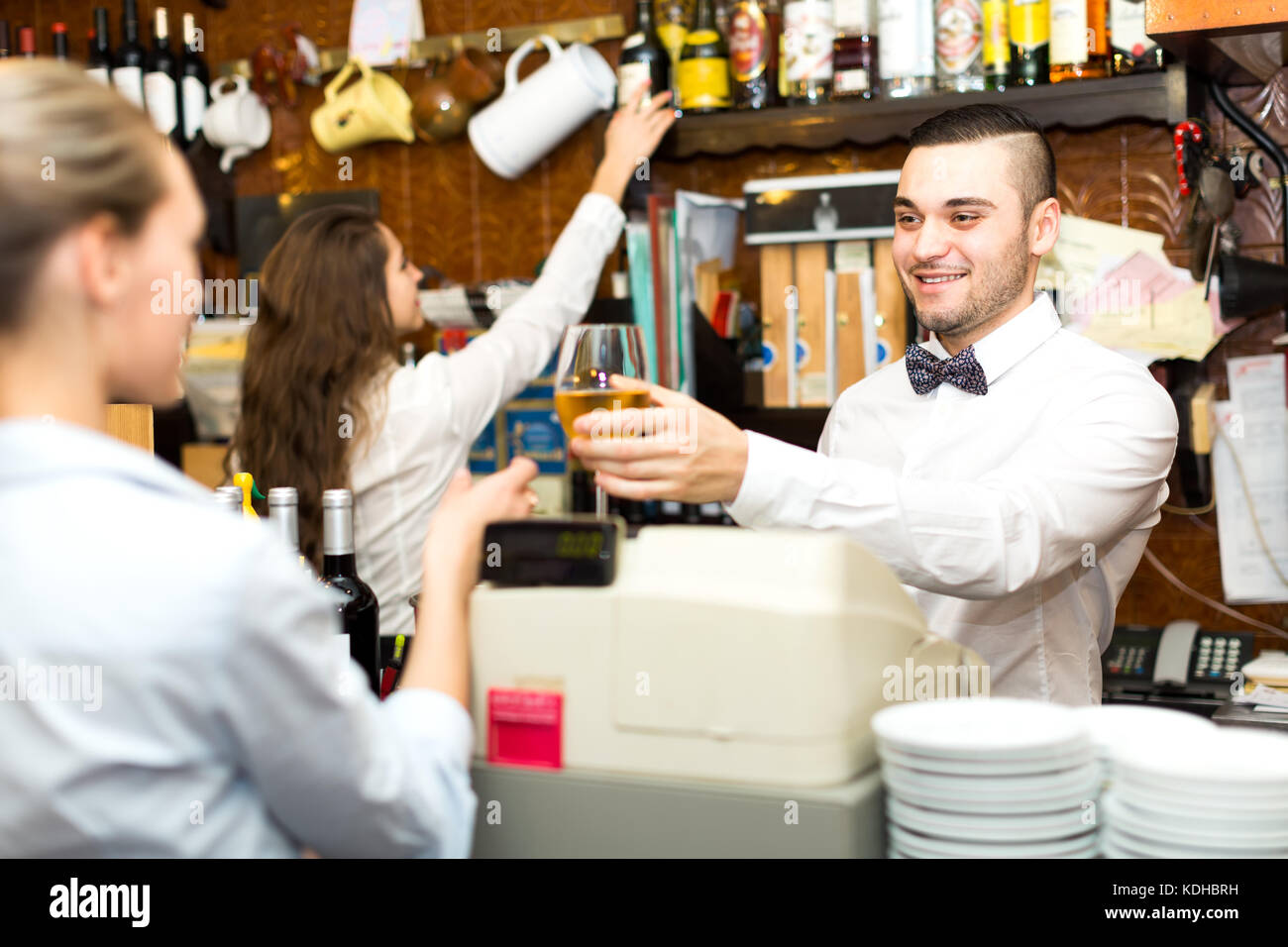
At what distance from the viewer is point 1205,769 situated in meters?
0.89

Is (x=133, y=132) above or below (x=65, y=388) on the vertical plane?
above

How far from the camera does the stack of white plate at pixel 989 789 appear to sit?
92 centimetres

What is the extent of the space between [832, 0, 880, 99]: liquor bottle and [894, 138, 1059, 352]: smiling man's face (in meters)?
0.72

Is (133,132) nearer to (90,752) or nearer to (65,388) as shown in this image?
(65,388)

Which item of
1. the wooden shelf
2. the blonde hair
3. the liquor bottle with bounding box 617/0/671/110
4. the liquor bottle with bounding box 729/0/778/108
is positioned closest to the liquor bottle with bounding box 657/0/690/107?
the liquor bottle with bounding box 617/0/671/110

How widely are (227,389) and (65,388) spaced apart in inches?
104

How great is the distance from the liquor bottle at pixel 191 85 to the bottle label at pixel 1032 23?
88.5 inches

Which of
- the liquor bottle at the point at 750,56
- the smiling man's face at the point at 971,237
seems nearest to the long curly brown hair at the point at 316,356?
the liquor bottle at the point at 750,56

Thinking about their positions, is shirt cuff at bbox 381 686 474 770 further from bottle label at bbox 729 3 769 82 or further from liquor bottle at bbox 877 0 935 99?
bottle label at bbox 729 3 769 82

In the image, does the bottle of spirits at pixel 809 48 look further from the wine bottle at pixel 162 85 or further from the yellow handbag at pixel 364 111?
the wine bottle at pixel 162 85

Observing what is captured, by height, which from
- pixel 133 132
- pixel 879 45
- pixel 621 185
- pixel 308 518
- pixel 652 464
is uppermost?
pixel 879 45

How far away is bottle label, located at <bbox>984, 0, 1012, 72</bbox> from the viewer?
247 centimetres

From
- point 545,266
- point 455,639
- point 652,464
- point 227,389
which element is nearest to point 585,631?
point 455,639

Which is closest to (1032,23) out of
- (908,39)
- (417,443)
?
(908,39)
